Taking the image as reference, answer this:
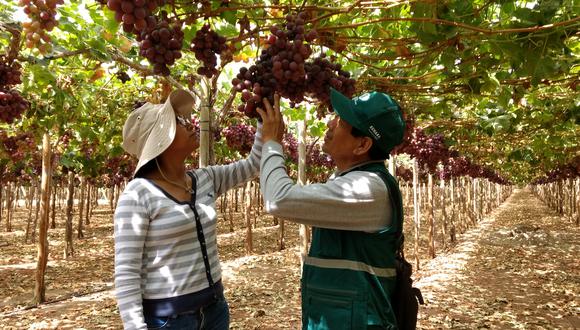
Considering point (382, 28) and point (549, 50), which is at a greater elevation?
point (382, 28)

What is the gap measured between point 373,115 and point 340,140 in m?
0.20

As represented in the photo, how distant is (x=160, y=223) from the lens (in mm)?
2160

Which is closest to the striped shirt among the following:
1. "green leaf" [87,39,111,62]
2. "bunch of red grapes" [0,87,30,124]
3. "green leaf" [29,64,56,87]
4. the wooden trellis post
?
"bunch of red grapes" [0,87,30,124]

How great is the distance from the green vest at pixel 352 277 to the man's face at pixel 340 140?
134 mm

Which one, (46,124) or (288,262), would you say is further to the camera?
(288,262)

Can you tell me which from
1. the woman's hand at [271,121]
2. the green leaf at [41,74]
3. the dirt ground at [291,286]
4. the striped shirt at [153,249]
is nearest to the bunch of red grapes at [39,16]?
the striped shirt at [153,249]

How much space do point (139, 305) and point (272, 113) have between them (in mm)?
1058

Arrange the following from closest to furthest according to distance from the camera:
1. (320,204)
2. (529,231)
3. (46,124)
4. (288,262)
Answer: (320,204)
(46,124)
(288,262)
(529,231)

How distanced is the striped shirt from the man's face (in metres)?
0.76

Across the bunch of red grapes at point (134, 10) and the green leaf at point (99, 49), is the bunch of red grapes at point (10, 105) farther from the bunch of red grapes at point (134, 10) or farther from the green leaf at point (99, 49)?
the bunch of red grapes at point (134, 10)

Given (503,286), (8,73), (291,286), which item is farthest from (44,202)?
(503,286)

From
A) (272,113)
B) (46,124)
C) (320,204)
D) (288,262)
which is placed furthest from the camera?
(288,262)

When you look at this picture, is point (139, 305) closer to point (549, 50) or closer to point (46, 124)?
point (549, 50)

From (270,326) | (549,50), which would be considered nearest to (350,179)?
(549,50)
